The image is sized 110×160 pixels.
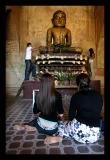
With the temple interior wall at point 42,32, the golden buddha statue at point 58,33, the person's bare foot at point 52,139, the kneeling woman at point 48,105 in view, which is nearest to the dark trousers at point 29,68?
the temple interior wall at point 42,32

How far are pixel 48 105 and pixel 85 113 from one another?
0.53 metres

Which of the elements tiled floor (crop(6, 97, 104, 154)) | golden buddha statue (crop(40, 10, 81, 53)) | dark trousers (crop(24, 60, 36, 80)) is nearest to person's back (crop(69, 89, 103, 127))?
tiled floor (crop(6, 97, 104, 154))

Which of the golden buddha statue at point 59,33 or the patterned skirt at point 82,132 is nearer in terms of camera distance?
the patterned skirt at point 82,132

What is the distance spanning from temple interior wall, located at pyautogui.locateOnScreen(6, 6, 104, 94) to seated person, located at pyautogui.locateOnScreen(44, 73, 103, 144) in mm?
5942

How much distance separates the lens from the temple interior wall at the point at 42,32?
8.95 m

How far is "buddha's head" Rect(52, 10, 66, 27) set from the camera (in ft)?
29.2

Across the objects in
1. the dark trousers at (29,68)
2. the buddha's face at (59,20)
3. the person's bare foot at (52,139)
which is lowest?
the person's bare foot at (52,139)

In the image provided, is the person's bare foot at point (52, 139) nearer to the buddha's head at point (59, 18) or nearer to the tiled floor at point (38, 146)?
the tiled floor at point (38, 146)

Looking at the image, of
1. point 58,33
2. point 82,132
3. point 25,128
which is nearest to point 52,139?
point 82,132

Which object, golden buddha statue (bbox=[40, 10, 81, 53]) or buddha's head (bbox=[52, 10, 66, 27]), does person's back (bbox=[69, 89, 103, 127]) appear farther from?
buddha's head (bbox=[52, 10, 66, 27])

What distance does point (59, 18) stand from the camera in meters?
8.87

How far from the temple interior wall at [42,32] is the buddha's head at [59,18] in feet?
1.04

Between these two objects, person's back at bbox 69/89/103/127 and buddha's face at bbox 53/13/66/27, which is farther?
buddha's face at bbox 53/13/66/27
